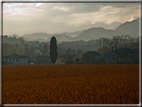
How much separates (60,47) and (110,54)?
51217 millimetres

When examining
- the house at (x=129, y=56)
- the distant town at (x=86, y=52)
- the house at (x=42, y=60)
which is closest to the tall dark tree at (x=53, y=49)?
the distant town at (x=86, y=52)

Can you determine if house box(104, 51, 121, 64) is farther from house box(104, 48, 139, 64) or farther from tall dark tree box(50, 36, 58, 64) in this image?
tall dark tree box(50, 36, 58, 64)

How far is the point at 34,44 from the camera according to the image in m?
118

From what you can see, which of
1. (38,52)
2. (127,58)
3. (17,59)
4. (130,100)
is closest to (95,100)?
(130,100)

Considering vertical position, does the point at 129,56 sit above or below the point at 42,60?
above

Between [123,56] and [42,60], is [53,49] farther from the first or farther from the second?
[42,60]

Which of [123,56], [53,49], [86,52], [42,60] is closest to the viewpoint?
[123,56]

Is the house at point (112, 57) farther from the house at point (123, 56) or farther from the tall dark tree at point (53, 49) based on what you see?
the tall dark tree at point (53, 49)

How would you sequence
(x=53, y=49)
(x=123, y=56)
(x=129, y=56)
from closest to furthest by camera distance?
(x=129, y=56) → (x=123, y=56) → (x=53, y=49)

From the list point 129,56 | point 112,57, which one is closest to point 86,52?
point 112,57

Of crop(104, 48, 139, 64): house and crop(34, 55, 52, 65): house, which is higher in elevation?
crop(104, 48, 139, 64): house

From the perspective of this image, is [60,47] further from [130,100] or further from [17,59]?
[130,100]

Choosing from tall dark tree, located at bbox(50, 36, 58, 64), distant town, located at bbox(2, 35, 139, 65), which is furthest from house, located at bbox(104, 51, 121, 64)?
tall dark tree, located at bbox(50, 36, 58, 64)

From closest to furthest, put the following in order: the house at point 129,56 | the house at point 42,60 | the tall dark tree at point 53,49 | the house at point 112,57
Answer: the house at point 129,56 < the house at point 112,57 < the tall dark tree at point 53,49 < the house at point 42,60
